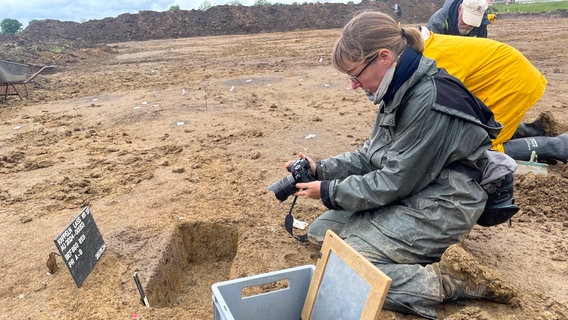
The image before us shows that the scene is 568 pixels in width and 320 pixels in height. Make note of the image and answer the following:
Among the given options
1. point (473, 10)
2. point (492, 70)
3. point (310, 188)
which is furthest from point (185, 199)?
point (473, 10)

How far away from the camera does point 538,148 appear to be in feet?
13.4

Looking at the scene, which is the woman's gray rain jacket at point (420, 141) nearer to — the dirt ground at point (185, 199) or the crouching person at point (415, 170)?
the crouching person at point (415, 170)

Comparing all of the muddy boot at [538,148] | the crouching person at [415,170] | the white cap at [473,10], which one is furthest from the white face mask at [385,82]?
the muddy boot at [538,148]

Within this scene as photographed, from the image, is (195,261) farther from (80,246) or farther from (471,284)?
(471,284)

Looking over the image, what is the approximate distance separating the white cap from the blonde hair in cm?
199

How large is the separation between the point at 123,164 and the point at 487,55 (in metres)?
3.75

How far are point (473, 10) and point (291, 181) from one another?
2574 millimetres

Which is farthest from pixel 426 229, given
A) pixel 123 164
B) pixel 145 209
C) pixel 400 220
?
pixel 123 164

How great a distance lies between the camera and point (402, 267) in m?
2.29

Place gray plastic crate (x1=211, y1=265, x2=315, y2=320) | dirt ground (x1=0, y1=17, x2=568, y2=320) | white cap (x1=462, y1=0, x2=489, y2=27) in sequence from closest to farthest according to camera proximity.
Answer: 1. gray plastic crate (x1=211, y1=265, x2=315, y2=320)
2. dirt ground (x1=0, y1=17, x2=568, y2=320)
3. white cap (x1=462, y1=0, x2=489, y2=27)

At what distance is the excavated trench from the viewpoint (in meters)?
2.97

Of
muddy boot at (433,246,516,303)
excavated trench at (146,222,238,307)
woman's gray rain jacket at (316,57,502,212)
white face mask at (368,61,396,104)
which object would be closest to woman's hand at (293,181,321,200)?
woman's gray rain jacket at (316,57,502,212)

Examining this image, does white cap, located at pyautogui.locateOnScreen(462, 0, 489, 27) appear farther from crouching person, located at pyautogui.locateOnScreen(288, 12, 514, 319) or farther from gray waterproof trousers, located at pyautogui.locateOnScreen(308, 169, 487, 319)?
gray waterproof trousers, located at pyautogui.locateOnScreen(308, 169, 487, 319)

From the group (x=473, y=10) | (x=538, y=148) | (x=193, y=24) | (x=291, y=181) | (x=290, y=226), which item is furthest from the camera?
(x=193, y=24)
